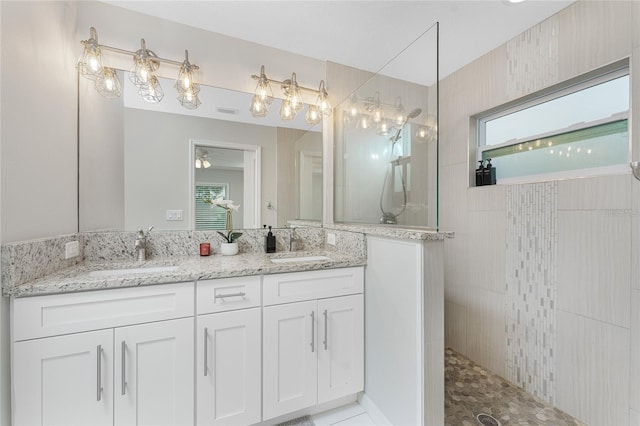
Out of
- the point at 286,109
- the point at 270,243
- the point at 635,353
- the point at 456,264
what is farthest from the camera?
the point at 456,264

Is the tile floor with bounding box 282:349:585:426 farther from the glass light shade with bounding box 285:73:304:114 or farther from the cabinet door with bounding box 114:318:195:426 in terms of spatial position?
the glass light shade with bounding box 285:73:304:114

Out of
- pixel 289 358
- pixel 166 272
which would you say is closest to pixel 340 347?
pixel 289 358

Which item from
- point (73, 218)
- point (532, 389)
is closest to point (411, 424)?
point (532, 389)

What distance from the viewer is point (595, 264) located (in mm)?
1439

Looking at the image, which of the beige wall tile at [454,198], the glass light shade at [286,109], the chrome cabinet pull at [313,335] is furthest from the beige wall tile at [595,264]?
the glass light shade at [286,109]

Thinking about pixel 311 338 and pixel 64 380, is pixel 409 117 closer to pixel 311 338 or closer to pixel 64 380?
pixel 311 338

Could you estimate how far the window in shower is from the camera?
1.44 meters

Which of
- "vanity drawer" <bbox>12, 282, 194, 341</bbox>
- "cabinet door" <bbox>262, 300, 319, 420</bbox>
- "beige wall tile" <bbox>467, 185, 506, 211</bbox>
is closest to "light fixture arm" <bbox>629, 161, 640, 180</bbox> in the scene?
"beige wall tile" <bbox>467, 185, 506, 211</bbox>

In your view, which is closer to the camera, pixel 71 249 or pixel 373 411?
pixel 71 249

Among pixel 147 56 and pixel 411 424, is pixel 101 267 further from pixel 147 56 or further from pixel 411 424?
pixel 411 424

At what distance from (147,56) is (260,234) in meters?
1.38

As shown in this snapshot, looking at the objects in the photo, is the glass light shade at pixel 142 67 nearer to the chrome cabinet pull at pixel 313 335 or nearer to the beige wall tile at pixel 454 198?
the chrome cabinet pull at pixel 313 335

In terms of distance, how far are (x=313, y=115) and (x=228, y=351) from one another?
1783 millimetres

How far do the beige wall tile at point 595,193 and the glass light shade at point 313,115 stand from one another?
1735 mm
